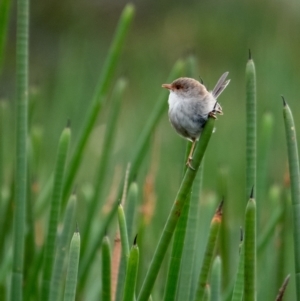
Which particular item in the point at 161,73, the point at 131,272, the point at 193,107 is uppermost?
the point at 161,73

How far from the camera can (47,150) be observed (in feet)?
9.25

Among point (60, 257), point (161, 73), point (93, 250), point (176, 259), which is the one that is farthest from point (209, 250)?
point (161, 73)

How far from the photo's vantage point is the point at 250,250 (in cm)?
91

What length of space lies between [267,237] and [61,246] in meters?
0.43

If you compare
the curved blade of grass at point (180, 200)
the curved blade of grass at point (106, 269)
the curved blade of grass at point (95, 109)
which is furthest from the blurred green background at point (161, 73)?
the curved blade of grass at point (180, 200)

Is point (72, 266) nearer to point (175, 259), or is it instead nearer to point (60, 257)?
point (175, 259)

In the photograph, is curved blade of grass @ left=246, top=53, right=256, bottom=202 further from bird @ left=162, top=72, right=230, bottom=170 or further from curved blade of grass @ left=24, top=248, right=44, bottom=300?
curved blade of grass @ left=24, top=248, right=44, bottom=300

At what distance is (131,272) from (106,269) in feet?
0.55

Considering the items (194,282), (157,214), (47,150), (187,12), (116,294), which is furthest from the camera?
A: (187,12)

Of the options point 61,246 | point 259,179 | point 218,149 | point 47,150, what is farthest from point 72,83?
point 61,246

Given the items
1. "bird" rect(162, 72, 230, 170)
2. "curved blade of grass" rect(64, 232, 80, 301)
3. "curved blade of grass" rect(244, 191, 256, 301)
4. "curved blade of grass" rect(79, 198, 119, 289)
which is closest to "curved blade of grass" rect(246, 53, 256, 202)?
"bird" rect(162, 72, 230, 170)

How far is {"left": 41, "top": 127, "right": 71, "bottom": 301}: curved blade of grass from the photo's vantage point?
3.99ft

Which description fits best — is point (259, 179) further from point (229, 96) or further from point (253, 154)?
point (229, 96)

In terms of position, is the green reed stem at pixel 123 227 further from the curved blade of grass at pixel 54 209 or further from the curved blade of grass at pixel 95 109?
the curved blade of grass at pixel 95 109
